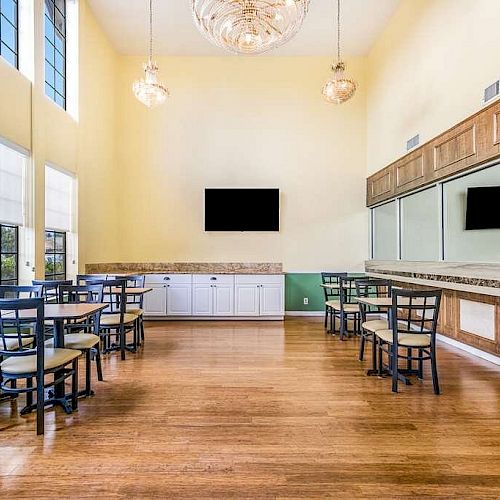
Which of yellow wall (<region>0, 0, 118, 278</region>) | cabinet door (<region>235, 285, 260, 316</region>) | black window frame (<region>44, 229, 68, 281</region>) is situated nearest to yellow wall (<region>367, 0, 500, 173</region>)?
cabinet door (<region>235, 285, 260, 316</region>)

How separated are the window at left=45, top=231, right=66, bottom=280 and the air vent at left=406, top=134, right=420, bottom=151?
5.45 m

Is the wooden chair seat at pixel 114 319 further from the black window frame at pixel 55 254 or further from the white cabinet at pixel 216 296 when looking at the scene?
the white cabinet at pixel 216 296

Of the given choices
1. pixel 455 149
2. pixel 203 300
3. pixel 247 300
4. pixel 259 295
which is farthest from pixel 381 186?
pixel 203 300

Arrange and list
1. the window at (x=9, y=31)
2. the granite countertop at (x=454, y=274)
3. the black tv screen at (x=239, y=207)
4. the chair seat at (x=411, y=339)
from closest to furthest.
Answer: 1. the chair seat at (x=411, y=339)
2. the granite countertop at (x=454, y=274)
3. the window at (x=9, y=31)
4. the black tv screen at (x=239, y=207)

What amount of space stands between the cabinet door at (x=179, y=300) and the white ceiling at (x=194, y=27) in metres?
4.62

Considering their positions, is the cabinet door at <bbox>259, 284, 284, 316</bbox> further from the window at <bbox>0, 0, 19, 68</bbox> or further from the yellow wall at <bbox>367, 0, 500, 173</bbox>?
the window at <bbox>0, 0, 19, 68</bbox>

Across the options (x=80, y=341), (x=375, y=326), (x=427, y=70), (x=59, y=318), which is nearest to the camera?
(x=59, y=318)

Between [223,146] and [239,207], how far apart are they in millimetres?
1300

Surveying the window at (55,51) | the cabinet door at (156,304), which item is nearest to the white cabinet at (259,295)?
the cabinet door at (156,304)

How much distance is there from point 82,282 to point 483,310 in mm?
5377

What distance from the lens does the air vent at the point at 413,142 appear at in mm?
5668

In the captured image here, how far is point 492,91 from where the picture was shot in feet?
12.8

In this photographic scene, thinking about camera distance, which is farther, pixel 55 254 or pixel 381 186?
pixel 381 186

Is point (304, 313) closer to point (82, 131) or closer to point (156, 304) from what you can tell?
point (156, 304)
